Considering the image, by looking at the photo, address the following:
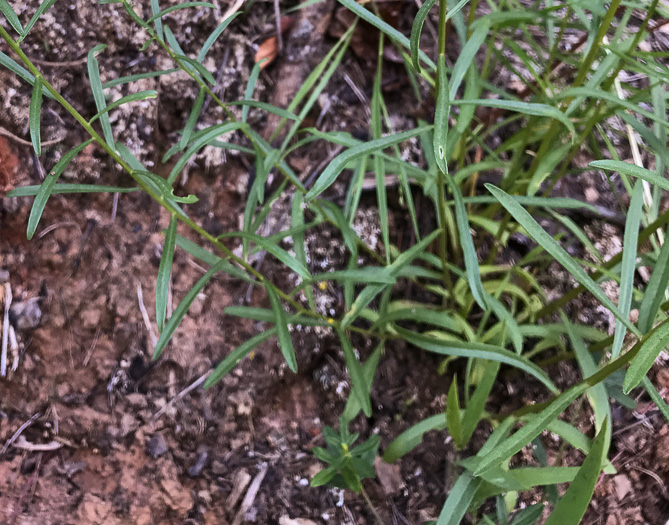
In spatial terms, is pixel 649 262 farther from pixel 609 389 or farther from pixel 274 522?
pixel 274 522

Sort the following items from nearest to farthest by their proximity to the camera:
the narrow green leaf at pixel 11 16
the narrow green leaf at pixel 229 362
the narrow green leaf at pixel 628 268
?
the narrow green leaf at pixel 11 16 < the narrow green leaf at pixel 628 268 < the narrow green leaf at pixel 229 362

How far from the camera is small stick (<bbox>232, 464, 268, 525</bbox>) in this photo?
4.18 ft

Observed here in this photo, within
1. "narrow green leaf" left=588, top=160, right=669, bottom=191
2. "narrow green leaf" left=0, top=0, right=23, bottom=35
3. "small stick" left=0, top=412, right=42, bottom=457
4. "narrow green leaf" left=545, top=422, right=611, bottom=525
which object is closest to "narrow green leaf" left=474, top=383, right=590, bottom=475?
"narrow green leaf" left=545, top=422, right=611, bottom=525

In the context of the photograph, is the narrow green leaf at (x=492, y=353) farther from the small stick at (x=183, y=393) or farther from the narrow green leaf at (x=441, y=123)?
the small stick at (x=183, y=393)

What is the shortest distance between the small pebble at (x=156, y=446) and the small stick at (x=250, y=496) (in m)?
0.25

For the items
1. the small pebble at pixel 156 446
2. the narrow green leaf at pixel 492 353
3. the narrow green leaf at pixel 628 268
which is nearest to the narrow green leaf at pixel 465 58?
the narrow green leaf at pixel 628 268

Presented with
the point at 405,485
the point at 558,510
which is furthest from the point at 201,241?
the point at 558,510

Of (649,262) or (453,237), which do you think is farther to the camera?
(453,237)

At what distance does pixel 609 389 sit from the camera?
1.14m

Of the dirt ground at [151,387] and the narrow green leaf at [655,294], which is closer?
the narrow green leaf at [655,294]

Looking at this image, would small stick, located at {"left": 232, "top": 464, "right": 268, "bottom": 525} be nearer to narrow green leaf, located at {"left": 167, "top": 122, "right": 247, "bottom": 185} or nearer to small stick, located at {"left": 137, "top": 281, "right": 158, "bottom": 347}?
small stick, located at {"left": 137, "top": 281, "right": 158, "bottom": 347}

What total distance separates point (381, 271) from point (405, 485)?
2.06ft

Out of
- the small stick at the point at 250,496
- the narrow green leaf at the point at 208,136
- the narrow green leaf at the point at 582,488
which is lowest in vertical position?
the small stick at the point at 250,496

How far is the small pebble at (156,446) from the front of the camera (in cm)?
129
